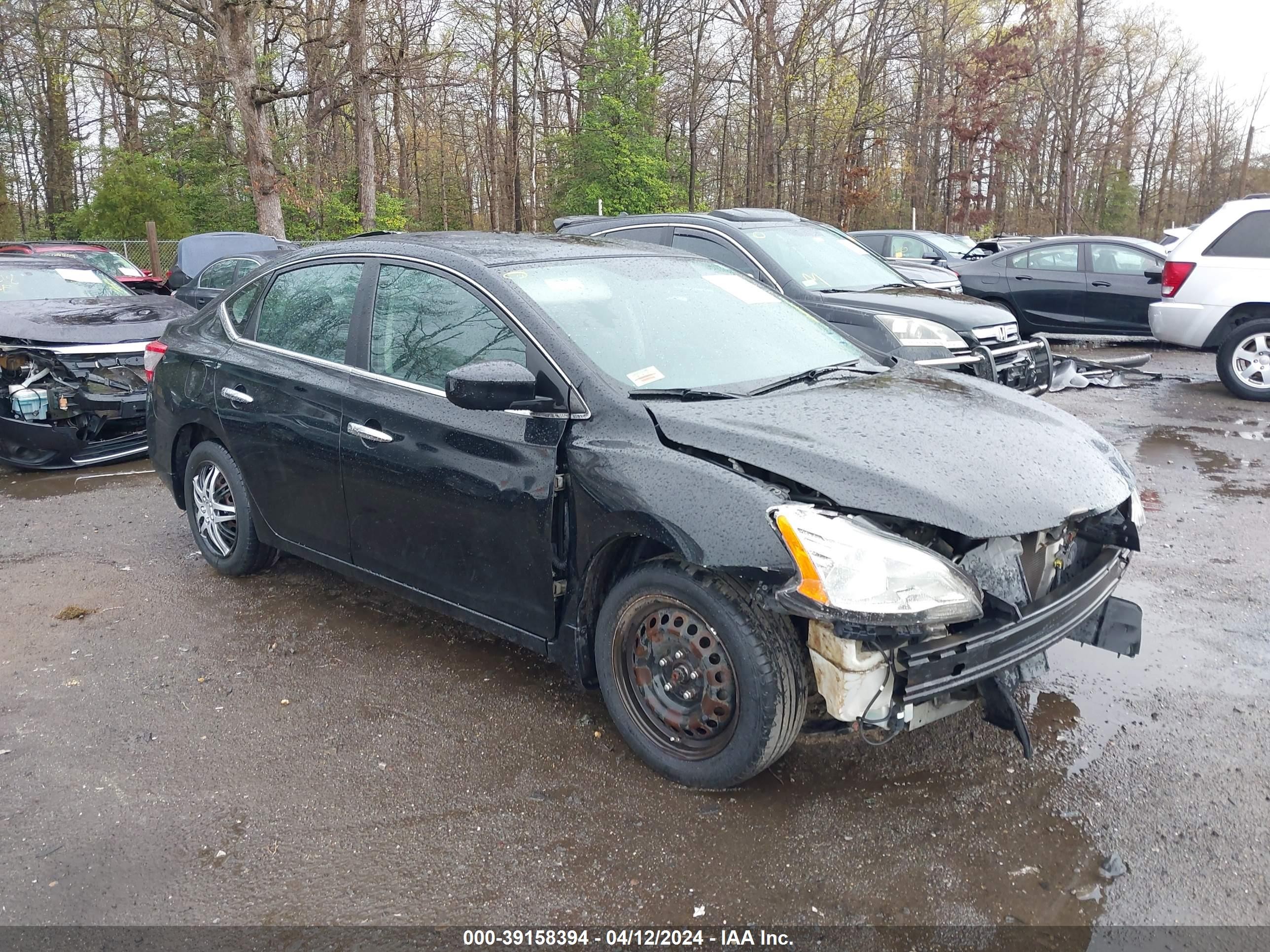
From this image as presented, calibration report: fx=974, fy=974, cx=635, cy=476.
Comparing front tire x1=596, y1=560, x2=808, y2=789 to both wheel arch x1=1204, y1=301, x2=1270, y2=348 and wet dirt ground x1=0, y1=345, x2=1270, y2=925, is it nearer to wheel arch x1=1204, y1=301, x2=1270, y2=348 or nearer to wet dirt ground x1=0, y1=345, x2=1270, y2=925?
wet dirt ground x1=0, y1=345, x2=1270, y2=925

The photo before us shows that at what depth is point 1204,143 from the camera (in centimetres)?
4575

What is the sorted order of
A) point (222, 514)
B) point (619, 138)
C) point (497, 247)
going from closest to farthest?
point (497, 247) → point (222, 514) → point (619, 138)

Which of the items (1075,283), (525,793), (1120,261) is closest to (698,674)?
(525,793)

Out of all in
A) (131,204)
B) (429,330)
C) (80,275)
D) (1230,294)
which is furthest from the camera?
Result: (131,204)

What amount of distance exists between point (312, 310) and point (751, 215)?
17.2 feet

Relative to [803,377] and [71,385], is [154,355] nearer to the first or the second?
[71,385]

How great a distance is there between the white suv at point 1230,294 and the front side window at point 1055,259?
3.02m

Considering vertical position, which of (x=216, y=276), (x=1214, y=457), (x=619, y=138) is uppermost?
(x=619, y=138)

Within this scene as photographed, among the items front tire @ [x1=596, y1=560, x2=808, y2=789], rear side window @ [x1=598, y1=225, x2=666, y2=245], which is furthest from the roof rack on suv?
front tire @ [x1=596, y1=560, x2=808, y2=789]

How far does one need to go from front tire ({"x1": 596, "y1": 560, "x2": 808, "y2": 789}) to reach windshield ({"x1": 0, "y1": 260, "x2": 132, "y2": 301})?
7621 millimetres

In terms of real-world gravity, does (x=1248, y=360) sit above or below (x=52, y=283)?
below

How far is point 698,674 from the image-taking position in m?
3.04

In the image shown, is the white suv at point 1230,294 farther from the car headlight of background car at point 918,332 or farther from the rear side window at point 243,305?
the rear side window at point 243,305

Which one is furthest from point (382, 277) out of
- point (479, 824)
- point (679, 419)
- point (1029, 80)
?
point (1029, 80)
